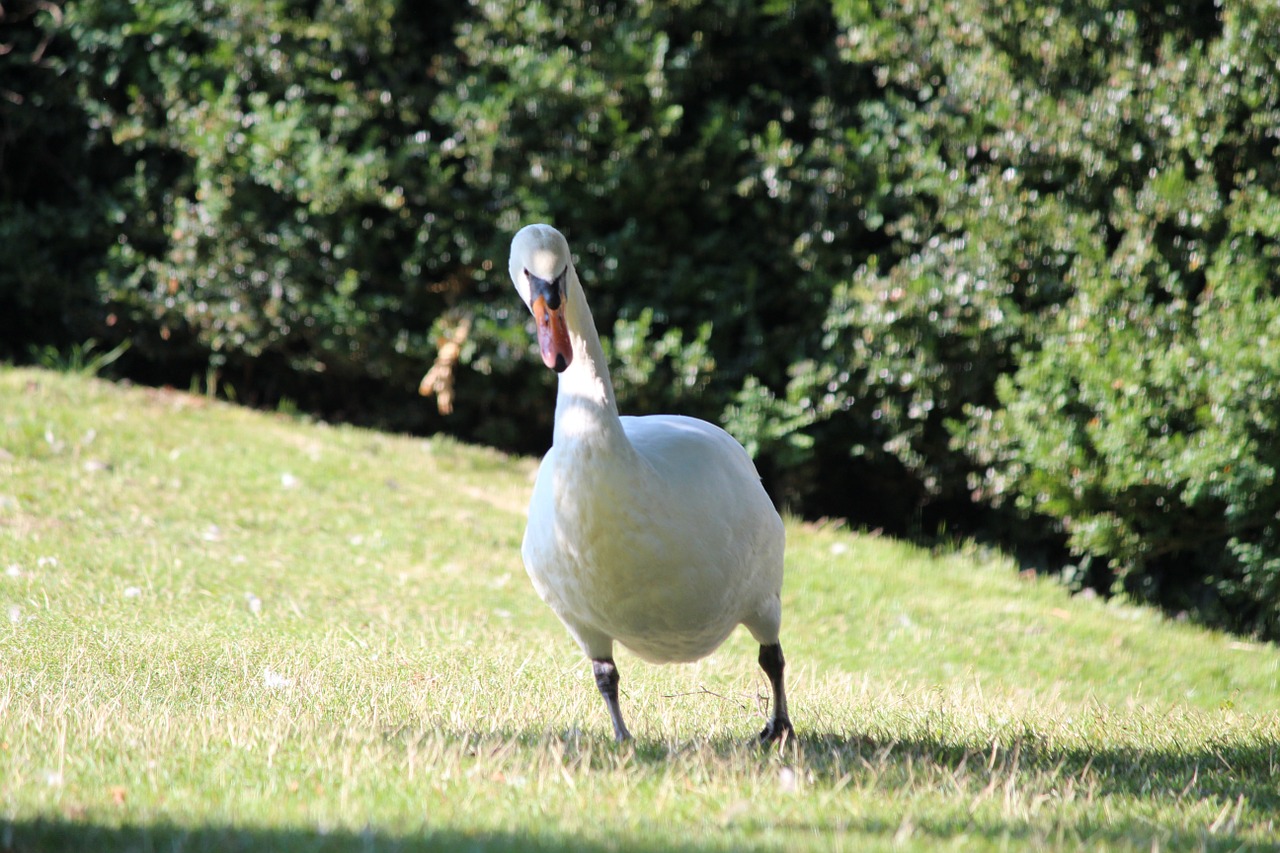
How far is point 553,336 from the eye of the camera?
346 cm

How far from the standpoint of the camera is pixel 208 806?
9.66ft

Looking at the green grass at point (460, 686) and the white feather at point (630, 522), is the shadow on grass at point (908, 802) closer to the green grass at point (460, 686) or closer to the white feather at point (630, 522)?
the green grass at point (460, 686)

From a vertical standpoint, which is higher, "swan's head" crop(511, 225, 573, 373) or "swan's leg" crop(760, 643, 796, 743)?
"swan's head" crop(511, 225, 573, 373)

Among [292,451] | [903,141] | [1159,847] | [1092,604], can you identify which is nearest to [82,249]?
[292,451]

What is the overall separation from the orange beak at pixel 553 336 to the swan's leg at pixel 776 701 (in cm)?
155

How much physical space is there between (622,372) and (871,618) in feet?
8.29

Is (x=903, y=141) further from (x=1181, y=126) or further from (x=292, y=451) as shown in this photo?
(x=292, y=451)

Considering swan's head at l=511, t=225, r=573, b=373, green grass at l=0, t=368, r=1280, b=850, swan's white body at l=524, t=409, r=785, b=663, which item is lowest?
green grass at l=0, t=368, r=1280, b=850

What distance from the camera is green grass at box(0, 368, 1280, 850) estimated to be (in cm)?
299

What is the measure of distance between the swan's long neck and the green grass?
2.92ft

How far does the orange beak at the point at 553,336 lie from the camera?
11.3 ft

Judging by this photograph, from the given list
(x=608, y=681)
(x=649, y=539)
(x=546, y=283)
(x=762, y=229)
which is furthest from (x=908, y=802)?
(x=762, y=229)

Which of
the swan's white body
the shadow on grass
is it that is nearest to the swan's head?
the swan's white body

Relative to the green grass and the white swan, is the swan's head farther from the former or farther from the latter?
the green grass
